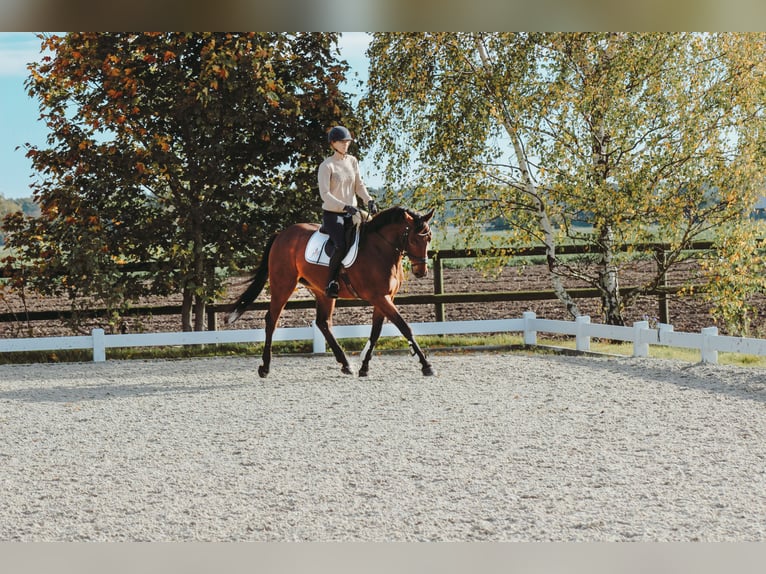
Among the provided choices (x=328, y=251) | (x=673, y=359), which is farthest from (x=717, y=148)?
(x=328, y=251)

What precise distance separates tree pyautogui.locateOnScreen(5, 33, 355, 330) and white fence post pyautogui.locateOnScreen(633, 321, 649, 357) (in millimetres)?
3978

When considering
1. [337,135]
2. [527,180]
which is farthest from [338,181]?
[527,180]

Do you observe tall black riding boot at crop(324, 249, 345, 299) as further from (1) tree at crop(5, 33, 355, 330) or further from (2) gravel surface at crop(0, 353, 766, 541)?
(1) tree at crop(5, 33, 355, 330)

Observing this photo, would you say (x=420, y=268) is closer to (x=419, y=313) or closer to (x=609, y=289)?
(x=609, y=289)

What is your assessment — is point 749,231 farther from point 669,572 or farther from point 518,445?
point 669,572

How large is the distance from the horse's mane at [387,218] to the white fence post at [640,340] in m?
2.77

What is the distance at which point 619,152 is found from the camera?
10.2m

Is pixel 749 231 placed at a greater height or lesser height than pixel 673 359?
greater

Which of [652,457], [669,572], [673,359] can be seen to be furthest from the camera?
[673,359]

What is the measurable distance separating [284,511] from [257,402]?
3.26m

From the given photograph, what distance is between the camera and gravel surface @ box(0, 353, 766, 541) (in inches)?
146

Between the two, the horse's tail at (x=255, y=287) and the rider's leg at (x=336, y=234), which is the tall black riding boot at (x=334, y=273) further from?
the horse's tail at (x=255, y=287)

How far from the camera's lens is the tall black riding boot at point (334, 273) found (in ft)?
27.2

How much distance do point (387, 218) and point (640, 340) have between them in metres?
3.00
